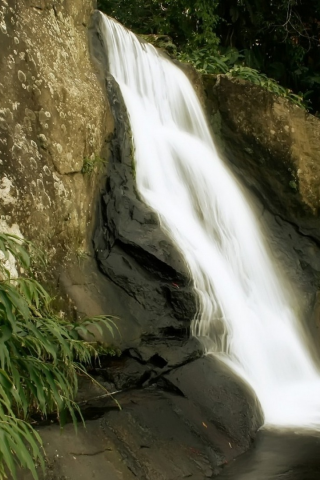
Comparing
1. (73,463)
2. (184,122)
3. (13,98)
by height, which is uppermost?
(184,122)

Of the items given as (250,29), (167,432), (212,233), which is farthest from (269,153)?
(250,29)

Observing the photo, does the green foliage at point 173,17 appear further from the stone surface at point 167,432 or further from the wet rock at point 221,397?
the stone surface at point 167,432

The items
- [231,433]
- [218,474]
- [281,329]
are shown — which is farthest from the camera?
[281,329]

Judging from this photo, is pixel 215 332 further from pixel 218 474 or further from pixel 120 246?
pixel 218 474

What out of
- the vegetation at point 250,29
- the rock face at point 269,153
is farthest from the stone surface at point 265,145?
the vegetation at point 250,29

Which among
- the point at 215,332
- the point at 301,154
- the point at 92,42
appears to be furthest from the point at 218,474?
the point at 301,154

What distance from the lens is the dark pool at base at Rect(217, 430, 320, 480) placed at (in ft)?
14.3

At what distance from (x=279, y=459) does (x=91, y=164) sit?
9.36 feet

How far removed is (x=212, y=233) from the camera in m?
6.92

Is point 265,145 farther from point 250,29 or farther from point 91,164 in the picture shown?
point 250,29

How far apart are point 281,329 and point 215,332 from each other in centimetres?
147

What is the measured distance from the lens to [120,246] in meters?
5.68

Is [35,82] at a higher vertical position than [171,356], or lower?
higher

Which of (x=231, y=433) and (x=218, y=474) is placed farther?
(x=231, y=433)
